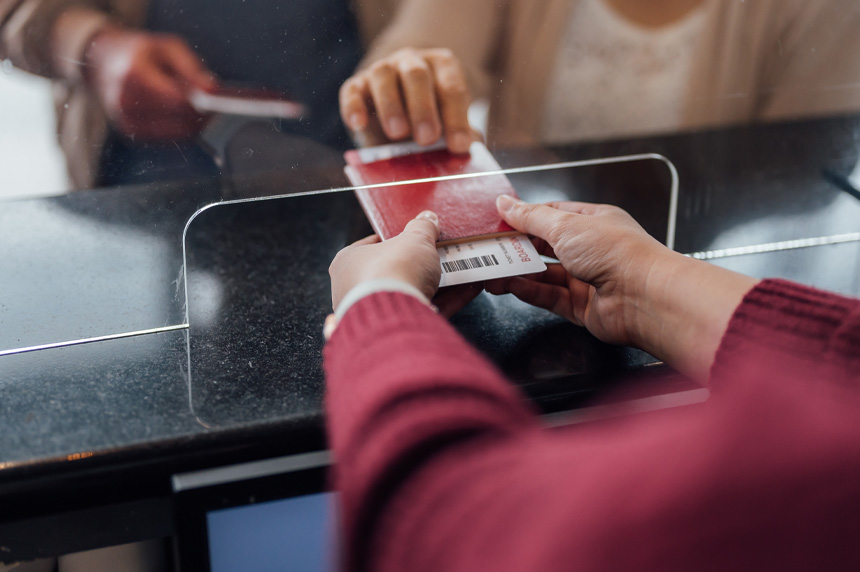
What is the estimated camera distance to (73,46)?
0.61 meters

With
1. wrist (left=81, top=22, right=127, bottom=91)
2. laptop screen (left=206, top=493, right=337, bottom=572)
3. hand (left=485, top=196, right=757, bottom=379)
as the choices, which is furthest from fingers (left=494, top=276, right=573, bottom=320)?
wrist (left=81, top=22, right=127, bottom=91)

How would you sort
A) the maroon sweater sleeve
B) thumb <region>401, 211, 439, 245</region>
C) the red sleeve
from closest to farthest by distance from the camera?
the maroon sweater sleeve, the red sleeve, thumb <region>401, 211, 439, 245</region>

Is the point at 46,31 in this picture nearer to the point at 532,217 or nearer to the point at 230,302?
the point at 230,302

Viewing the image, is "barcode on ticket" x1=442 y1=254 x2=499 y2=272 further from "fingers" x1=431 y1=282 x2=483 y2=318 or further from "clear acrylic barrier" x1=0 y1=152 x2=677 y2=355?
"clear acrylic barrier" x1=0 y1=152 x2=677 y2=355

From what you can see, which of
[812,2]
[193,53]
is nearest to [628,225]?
[812,2]

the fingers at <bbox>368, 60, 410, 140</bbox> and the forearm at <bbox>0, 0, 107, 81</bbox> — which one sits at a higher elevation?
the forearm at <bbox>0, 0, 107, 81</bbox>

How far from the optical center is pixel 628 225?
730mm

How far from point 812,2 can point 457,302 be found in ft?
1.72

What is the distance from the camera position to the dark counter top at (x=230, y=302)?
61 cm

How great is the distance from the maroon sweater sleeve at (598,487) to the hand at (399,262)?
0.65ft

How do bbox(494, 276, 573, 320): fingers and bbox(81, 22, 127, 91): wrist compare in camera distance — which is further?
bbox(494, 276, 573, 320): fingers

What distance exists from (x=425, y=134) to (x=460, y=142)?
0.04 m

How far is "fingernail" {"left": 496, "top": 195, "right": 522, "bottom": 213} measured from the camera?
2.45 feet

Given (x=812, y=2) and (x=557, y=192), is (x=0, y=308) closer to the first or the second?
(x=557, y=192)
